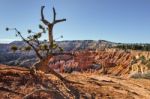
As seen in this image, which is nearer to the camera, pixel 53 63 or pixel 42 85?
pixel 42 85

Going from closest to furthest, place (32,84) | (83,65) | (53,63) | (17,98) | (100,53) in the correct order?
(17,98) → (32,84) → (83,65) → (53,63) → (100,53)

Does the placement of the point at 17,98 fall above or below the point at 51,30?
below

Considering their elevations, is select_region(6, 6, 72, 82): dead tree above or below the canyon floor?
Answer: above

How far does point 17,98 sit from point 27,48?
3183 millimetres

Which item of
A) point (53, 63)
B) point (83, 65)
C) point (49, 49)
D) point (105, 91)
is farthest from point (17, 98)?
point (53, 63)

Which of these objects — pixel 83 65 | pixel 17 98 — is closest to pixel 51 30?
pixel 17 98

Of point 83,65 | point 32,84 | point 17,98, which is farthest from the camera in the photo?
point 83,65

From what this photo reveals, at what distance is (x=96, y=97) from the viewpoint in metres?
12.7

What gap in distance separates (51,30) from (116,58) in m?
93.5

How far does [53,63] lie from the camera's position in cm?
10344

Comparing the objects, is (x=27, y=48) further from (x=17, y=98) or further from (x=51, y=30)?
(x=17, y=98)

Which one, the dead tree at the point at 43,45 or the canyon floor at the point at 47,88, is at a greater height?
the dead tree at the point at 43,45

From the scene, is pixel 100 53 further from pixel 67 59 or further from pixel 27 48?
pixel 27 48

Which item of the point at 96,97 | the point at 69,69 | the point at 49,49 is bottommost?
the point at 69,69
